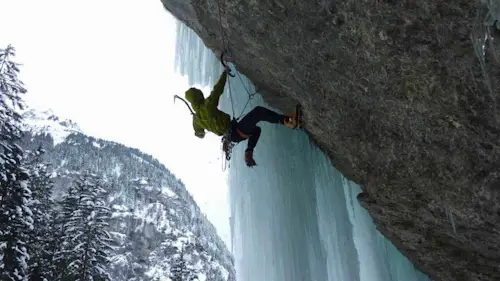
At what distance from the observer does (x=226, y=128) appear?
5113 mm

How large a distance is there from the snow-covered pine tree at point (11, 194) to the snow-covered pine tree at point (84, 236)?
231cm

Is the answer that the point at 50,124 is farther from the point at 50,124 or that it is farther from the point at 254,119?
the point at 254,119

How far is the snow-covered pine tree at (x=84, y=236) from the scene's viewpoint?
13266 mm

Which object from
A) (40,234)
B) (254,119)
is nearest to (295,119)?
(254,119)

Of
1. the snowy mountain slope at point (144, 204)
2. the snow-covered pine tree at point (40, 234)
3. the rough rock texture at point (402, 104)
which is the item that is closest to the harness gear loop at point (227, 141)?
the rough rock texture at point (402, 104)

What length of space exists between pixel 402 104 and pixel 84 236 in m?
13.2

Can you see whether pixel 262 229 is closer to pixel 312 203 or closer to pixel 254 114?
pixel 312 203

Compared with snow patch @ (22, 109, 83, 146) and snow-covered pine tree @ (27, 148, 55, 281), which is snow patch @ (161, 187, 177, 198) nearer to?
snow patch @ (22, 109, 83, 146)

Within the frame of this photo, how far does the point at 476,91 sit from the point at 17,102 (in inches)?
470

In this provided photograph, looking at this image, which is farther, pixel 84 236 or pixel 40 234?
pixel 84 236

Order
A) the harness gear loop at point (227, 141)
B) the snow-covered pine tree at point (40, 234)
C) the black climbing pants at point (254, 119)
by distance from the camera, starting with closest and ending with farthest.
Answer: the black climbing pants at point (254, 119) → the harness gear loop at point (227, 141) → the snow-covered pine tree at point (40, 234)

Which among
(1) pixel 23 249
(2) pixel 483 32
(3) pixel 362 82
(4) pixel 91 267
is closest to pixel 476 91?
(2) pixel 483 32

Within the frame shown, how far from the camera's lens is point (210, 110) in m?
4.94

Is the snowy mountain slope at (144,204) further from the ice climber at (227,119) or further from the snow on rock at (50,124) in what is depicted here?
the ice climber at (227,119)
